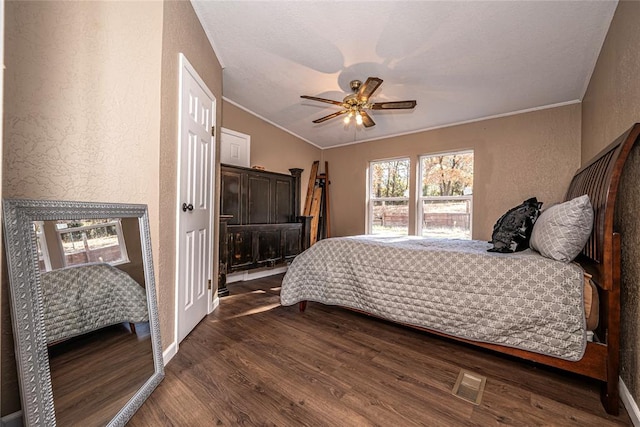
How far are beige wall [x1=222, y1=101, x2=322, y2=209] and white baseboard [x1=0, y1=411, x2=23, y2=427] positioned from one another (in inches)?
129

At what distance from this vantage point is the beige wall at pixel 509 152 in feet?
10.6

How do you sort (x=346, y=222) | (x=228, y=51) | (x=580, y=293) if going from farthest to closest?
(x=346, y=222) < (x=228, y=51) < (x=580, y=293)

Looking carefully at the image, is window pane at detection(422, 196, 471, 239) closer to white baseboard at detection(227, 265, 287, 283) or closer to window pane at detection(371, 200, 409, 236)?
window pane at detection(371, 200, 409, 236)

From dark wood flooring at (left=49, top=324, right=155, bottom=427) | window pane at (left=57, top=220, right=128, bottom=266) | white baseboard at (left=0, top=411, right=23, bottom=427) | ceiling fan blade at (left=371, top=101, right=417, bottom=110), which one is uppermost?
ceiling fan blade at (left=371, top=101, right=417, bottom=110)

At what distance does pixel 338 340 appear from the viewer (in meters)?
2.00

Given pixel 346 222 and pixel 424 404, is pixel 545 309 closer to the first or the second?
pixel 424 404

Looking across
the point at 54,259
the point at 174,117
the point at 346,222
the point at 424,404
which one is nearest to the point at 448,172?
the point at 346,222

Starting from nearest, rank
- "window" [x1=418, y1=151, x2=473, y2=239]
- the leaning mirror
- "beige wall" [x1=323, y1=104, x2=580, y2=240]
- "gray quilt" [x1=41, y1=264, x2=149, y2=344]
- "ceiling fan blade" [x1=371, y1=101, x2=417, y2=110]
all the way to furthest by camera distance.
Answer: the leaning mirror, "gray quilt" [x1=41, y1=264, x2=149, y2=344], "ceiling fan blade" [x1=371, y1=101, x2=417, y2=110], "beige wall" [x1=323, y1=104, x2=580, y2=240], "window" [x1=418, y1=151, x2=473, y2=239]

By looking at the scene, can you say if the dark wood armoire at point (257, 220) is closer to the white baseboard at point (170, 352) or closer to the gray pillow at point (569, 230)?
the white baseboard at point (170, 352)

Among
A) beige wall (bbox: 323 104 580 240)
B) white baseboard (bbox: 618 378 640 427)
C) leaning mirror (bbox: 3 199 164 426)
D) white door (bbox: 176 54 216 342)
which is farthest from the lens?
Result: beige wall (bbox: 323 104 580 240)

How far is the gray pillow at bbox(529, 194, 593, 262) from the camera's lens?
145 cm

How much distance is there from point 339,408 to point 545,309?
4.18ft

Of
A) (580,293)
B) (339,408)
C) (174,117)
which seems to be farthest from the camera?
(174,117)

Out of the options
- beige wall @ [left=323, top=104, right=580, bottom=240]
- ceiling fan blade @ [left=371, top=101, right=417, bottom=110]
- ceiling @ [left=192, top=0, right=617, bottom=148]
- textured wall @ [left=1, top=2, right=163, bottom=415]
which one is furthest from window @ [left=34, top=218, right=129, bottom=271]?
beige wall @ [left=323, top=104, right=580, bottom=240]
